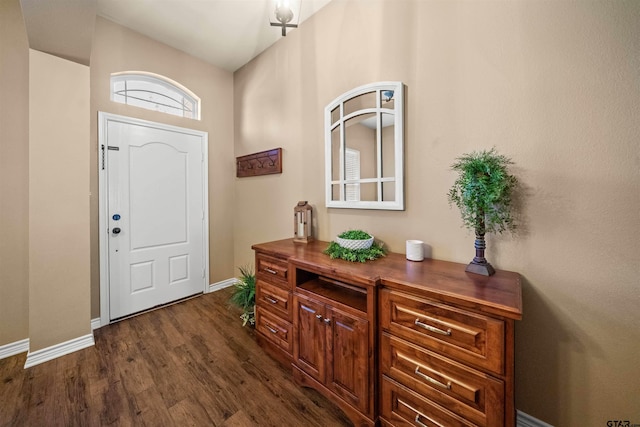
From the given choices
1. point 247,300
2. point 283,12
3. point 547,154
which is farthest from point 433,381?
point 283,12

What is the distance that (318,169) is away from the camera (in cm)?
236

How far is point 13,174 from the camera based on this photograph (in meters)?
2.01

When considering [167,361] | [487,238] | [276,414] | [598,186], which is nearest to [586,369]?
[487,238]

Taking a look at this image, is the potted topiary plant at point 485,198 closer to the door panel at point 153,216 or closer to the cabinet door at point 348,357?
the cabinet door at point 348,357

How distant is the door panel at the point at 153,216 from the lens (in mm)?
2520

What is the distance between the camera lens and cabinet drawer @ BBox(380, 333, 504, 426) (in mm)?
997

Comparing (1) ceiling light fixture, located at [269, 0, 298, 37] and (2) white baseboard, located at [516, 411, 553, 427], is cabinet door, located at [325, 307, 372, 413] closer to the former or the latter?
(2) white baseboard, located at [516, 411, 553, 427]

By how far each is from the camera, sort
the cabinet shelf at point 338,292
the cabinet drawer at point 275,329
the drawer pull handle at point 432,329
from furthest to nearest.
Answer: the cabinet drawer at point 275,329
the cabinet shelf at point 338,292
the drawer pull handle at point 432,329

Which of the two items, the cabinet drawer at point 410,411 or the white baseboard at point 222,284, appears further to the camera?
the white baseboard at point 222,284

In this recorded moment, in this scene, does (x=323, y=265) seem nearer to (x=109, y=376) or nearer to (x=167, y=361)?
(x=167, y=361)

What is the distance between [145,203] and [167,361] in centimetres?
166

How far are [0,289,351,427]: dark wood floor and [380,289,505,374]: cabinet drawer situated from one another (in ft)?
2.54

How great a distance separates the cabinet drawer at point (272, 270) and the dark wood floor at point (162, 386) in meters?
0.65

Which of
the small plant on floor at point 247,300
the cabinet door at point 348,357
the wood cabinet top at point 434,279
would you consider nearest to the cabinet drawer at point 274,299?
the wood cabinet top at point 434,279
